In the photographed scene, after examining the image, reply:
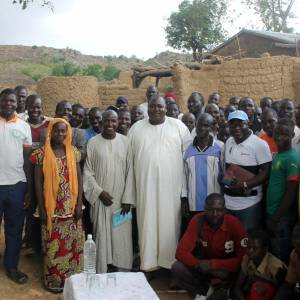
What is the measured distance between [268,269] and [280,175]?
77cm

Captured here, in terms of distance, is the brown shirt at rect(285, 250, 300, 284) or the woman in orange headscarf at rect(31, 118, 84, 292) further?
the woman in orange headscarf at rect(31, 118, 84, 292)

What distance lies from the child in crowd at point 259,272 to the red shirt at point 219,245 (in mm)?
181

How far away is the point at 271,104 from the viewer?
668cm

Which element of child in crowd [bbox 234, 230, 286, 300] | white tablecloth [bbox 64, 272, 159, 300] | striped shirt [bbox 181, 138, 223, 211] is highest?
striped shirt [bbox 181, 138, 223, 211]

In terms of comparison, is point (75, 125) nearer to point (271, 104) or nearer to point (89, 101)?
point (271, 104)

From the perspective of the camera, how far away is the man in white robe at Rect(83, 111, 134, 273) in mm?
4652

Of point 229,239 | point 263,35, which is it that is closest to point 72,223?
point 229,239

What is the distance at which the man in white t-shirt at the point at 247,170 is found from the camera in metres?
4.21

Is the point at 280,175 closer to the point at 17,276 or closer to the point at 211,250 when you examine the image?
the point at 211,250

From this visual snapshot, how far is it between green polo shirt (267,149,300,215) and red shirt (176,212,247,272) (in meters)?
0.37

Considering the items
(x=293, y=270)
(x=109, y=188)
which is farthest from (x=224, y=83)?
(x=293, y=270)

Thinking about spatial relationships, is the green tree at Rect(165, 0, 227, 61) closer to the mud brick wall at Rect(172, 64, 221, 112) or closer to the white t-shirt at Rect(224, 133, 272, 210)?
the mud brick wall at Rect(172, 64, 221, 112)

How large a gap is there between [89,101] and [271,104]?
6.66 m

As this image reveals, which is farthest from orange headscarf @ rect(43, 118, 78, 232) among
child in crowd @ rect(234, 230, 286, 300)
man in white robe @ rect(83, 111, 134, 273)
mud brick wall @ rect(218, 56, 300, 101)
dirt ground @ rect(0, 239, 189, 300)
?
mud brick wall @ rect(218, 56, 300, 101)
